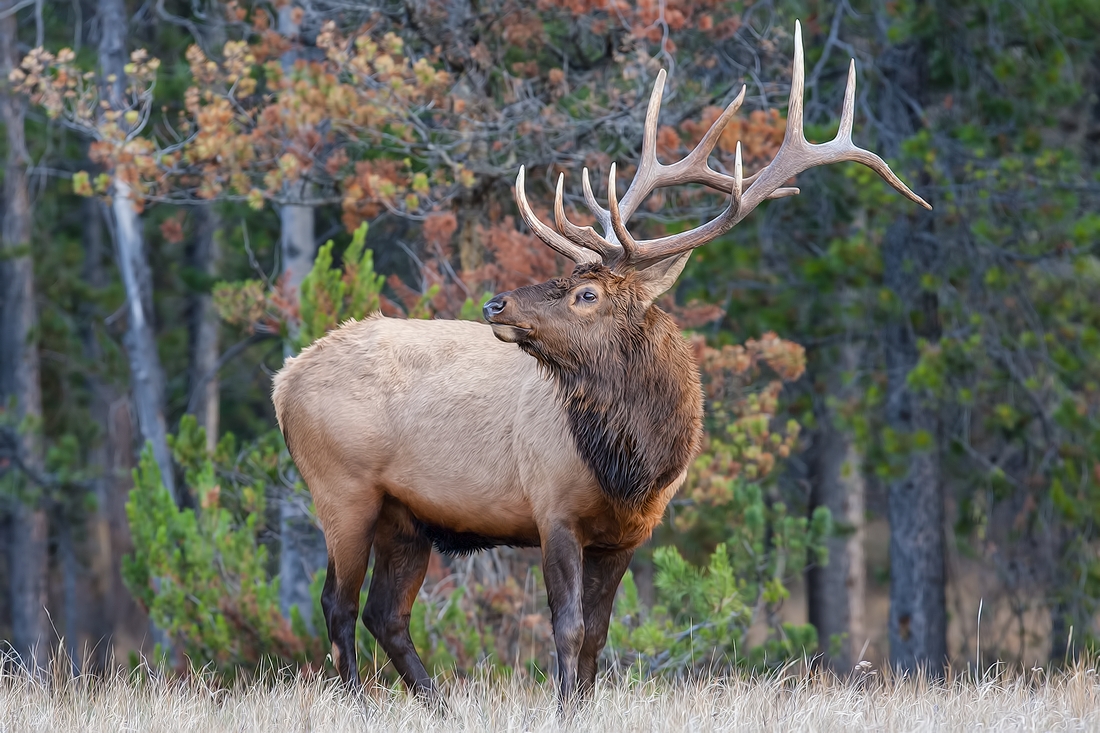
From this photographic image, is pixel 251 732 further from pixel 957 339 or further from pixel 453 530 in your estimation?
pixel 957 339

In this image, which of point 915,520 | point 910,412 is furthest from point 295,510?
point 915,520

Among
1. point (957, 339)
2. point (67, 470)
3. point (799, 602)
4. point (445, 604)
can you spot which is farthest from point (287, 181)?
point (799, 602)

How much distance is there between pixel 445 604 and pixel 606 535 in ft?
11.2

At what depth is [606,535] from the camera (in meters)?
5.80

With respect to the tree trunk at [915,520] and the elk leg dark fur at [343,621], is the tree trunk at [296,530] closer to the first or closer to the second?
the elk leg dark fur at [343,621]

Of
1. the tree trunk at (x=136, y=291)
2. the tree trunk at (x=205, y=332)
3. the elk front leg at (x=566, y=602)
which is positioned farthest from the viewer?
the tree trunk at (x=205, y=332)

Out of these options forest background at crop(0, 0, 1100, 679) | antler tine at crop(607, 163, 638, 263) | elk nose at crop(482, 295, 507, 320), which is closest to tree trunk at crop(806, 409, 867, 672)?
forest background at crop(0, 0, 1100, 679)

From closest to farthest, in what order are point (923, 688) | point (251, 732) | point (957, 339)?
point (251, 732) → point (923, 688) → point (957, 339)

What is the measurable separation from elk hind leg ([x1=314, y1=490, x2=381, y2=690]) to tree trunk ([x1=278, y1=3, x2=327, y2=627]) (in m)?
2.86

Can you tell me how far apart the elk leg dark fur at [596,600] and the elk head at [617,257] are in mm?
961

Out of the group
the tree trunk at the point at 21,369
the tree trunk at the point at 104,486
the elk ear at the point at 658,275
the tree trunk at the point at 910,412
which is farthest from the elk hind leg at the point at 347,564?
the tree trunk at the point at 104,486

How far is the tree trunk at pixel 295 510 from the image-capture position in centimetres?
952

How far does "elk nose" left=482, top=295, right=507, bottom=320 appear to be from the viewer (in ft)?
17.7

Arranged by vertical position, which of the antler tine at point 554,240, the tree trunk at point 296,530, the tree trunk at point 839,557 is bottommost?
the tree trunk at point 839,557
